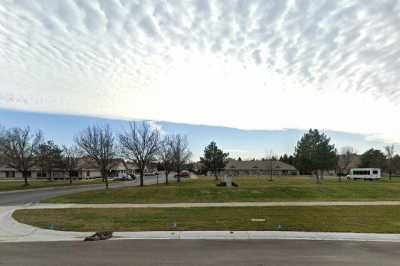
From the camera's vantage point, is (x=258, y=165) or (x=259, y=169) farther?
(x=258, y=165)

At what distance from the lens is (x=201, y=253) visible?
375 inches

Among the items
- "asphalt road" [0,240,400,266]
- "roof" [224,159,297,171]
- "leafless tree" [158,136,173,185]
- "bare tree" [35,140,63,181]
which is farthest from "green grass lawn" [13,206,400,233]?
"roof" [224,159,297,171]

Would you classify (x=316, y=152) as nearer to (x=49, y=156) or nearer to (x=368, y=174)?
(x=368, y=174)

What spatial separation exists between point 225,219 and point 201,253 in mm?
5963

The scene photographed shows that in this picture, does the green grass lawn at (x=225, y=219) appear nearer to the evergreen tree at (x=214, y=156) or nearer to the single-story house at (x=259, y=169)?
the evergreen tree at (x=214, y=156)

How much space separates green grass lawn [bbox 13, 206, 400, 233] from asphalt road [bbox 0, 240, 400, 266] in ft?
7.99

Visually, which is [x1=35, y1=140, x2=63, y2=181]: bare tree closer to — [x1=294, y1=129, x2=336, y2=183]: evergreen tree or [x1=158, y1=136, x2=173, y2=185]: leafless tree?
[x1=158, y1=136, x2=173, y2=185]: leafless tree

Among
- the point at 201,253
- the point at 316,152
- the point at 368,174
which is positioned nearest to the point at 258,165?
the point at 368,174

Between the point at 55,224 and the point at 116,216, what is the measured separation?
2.92m

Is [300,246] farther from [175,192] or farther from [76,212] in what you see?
[175,192]

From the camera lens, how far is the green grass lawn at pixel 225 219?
13555mm

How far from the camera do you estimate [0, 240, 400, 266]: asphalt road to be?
8.55 m

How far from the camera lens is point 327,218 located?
52.1 feet

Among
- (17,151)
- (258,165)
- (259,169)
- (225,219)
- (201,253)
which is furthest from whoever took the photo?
(258,165)
